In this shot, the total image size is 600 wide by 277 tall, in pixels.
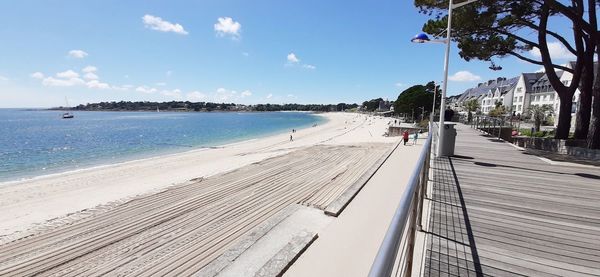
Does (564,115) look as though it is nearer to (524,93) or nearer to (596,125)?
(596,125)

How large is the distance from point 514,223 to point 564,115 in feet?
44.4

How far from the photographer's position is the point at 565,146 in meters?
11.4

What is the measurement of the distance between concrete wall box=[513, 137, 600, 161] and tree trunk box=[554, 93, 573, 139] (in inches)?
32.3

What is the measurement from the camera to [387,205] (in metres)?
5.94

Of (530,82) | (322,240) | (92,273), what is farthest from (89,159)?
(530,82)

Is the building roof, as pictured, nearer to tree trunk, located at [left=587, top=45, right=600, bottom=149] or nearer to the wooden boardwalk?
tree trunk, located at [left=587, top=45, right=600, bottom=149]

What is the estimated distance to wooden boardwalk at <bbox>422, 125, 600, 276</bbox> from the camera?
2826mm

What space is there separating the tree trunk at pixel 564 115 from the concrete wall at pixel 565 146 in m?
0.82

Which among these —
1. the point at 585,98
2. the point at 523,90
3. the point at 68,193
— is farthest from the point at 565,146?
A: the point at 523,90

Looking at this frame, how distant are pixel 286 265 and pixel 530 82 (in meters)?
81.4

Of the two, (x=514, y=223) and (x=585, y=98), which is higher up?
(x=585, y=98)

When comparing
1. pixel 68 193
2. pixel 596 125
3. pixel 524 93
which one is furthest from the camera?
pixel 524 93

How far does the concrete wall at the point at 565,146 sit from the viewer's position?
937 cm

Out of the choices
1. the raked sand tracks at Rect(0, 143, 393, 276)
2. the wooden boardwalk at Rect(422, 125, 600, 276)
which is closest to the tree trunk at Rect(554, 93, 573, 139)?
the wooden boardwalk at Rect(422, 125, 600, 276)
